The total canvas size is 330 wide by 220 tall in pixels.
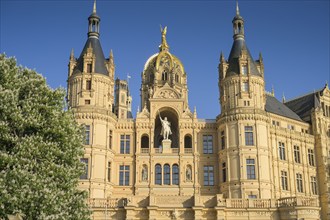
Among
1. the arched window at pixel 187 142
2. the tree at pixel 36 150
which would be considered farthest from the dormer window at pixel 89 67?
the tree at pixel 36 150

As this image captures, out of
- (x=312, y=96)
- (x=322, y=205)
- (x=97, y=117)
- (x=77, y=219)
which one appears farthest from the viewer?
(x=312, y=96)

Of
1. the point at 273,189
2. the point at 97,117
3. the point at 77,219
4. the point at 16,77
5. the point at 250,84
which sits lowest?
the point at 77,219

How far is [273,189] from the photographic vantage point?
5994cm

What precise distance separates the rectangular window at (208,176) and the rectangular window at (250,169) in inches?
226

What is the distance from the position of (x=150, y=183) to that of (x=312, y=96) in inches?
1204

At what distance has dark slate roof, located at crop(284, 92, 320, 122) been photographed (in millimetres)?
71875

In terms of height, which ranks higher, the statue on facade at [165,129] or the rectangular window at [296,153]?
the statue on facade at [165,129]

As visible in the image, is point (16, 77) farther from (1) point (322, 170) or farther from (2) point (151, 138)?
(1) point (322, 170)

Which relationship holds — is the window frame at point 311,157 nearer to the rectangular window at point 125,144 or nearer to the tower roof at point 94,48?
the rectangular window at point 125,144

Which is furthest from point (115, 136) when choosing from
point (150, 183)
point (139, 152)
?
point (150, 183)

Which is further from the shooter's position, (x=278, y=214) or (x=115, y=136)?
(x=115, y=136)

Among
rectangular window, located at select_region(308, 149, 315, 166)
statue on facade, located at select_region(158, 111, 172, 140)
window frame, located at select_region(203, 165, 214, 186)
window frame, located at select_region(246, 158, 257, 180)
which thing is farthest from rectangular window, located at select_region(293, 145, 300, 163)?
statue on facade, located at select_region(158, 111, 172, 140)

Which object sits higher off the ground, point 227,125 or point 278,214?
point 227,125

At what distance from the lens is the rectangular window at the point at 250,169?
58.2 meters
